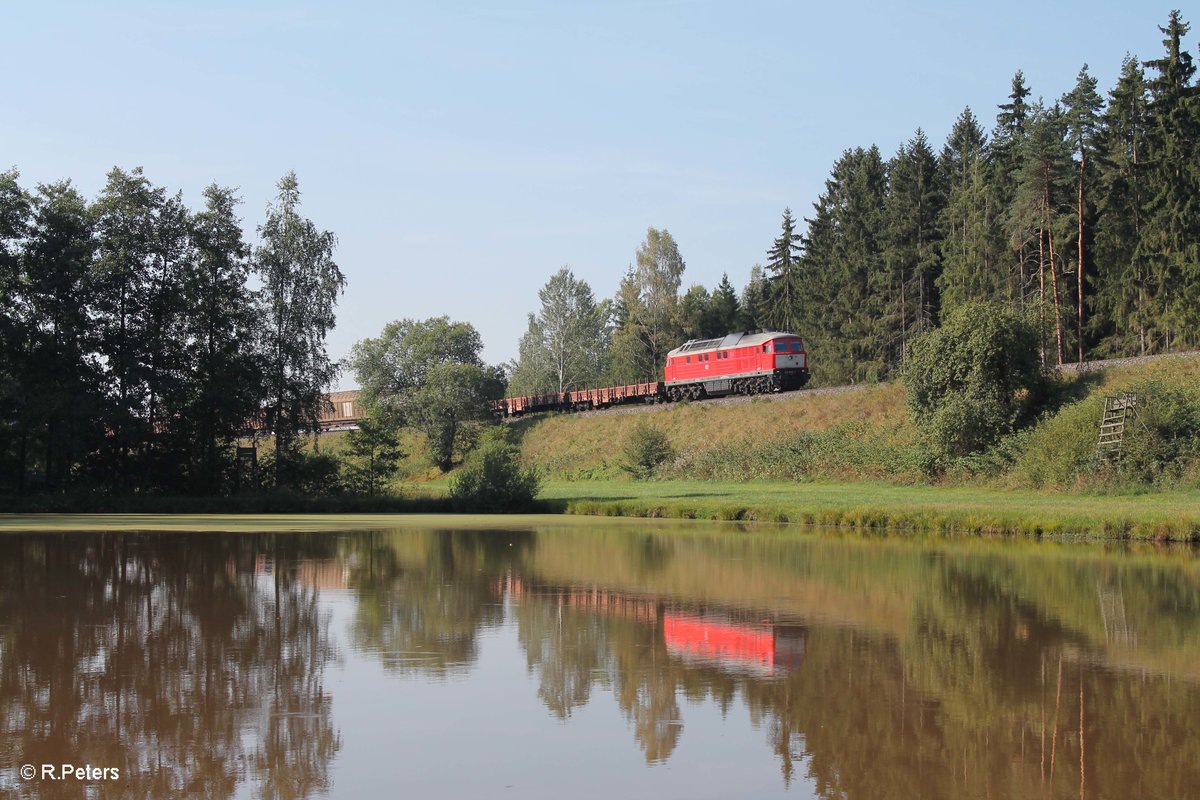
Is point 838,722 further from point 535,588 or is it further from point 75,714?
point 535,588

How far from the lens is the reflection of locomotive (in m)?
14.1

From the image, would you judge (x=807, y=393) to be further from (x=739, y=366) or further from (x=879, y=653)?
(x=879, y=653)

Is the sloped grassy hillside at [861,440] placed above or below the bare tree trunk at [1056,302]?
below

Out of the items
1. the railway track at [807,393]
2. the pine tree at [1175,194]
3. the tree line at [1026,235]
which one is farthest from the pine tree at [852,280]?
the pine tree at [1175,194]

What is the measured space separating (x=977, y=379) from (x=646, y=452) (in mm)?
19801

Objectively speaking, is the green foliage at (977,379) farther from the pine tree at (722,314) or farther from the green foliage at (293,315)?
the pine tree at (722,314)

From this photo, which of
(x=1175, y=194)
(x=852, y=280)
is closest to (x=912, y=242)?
(x=852, y=280)

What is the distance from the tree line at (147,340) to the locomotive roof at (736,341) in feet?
78.8

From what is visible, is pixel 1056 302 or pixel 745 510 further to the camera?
pixel 1056 302

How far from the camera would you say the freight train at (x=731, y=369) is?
214ft

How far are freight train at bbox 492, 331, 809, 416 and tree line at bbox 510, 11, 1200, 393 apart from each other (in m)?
5.00

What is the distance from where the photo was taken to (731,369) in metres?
67.6

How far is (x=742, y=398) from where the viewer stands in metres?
65.7

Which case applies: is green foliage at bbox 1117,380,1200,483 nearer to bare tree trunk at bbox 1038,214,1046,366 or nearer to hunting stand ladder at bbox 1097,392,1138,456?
hunting stand ladder at bbox 1097,392,1138,456
